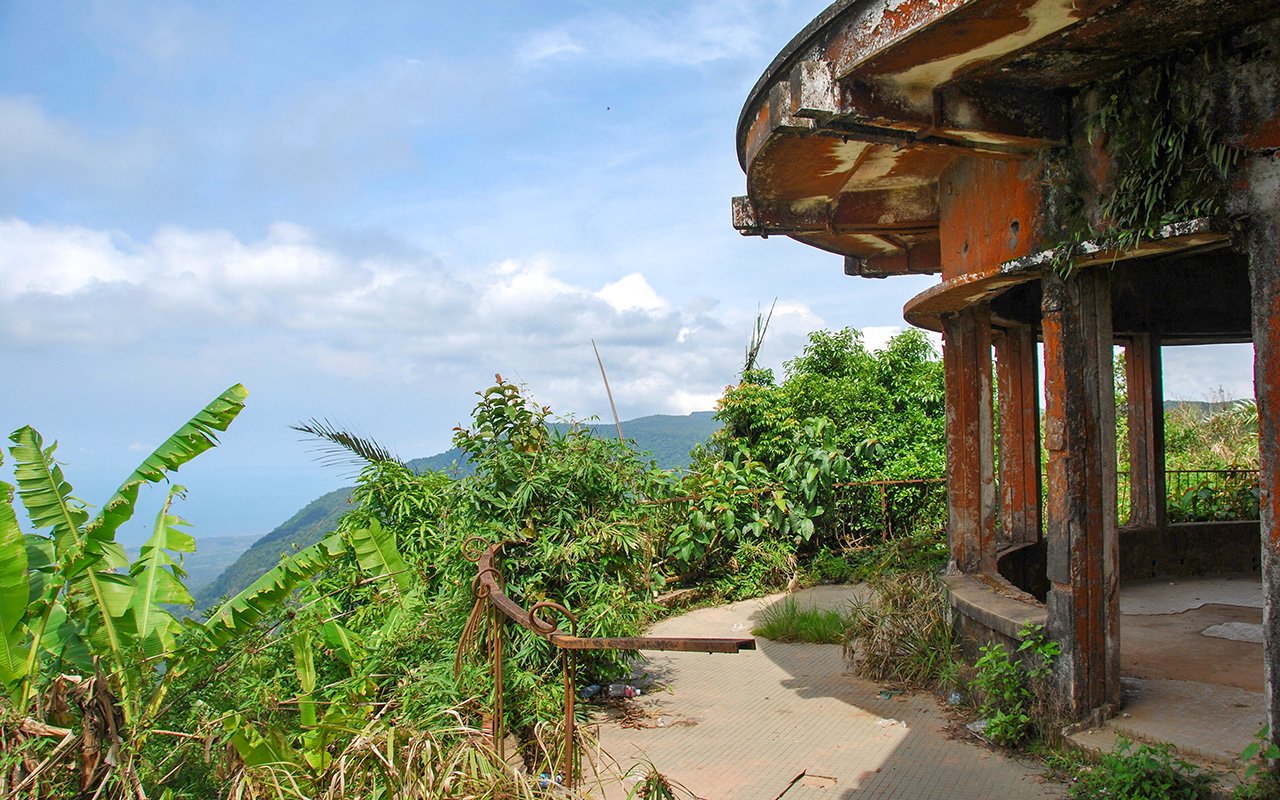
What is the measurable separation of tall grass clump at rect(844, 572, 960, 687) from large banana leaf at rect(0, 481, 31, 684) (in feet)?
17.5

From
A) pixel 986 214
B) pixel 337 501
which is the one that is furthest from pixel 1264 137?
pixel 337 501

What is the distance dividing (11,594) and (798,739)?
171 inches

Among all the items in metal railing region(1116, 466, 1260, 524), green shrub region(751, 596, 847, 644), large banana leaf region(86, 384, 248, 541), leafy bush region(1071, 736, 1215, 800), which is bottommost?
green shrub region(751, 596, 847, 644)

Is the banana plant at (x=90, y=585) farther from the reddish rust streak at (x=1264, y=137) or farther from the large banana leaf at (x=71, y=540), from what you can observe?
the reddish rust streak at (x=1264, y=137)

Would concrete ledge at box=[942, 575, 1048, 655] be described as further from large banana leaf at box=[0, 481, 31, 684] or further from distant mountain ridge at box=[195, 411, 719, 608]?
large banana leaf at box=[0, 481, 31, 684]

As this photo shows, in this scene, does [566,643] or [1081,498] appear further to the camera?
[1081,498]

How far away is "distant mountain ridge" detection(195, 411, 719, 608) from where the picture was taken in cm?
792

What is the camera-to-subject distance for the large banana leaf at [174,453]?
463 cm

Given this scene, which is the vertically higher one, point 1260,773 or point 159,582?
point 159,582

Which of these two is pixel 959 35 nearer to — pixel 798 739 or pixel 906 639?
pixel 798 739

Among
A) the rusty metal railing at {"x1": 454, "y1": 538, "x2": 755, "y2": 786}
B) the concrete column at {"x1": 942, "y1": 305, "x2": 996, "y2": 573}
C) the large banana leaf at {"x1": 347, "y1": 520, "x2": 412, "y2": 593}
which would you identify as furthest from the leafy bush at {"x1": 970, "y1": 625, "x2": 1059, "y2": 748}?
the large banana leaf at {"x1": 347, "y1": 520, "x2": 412, "y2": 593}

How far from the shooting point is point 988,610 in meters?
5.61

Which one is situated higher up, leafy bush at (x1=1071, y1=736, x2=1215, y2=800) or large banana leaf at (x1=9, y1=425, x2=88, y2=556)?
large banana leaf at (x1=9, y1=425, x2=88, y2=556)

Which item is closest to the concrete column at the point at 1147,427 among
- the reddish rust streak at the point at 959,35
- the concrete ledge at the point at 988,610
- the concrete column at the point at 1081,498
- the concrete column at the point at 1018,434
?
the concrete column at the point at 1018,434
